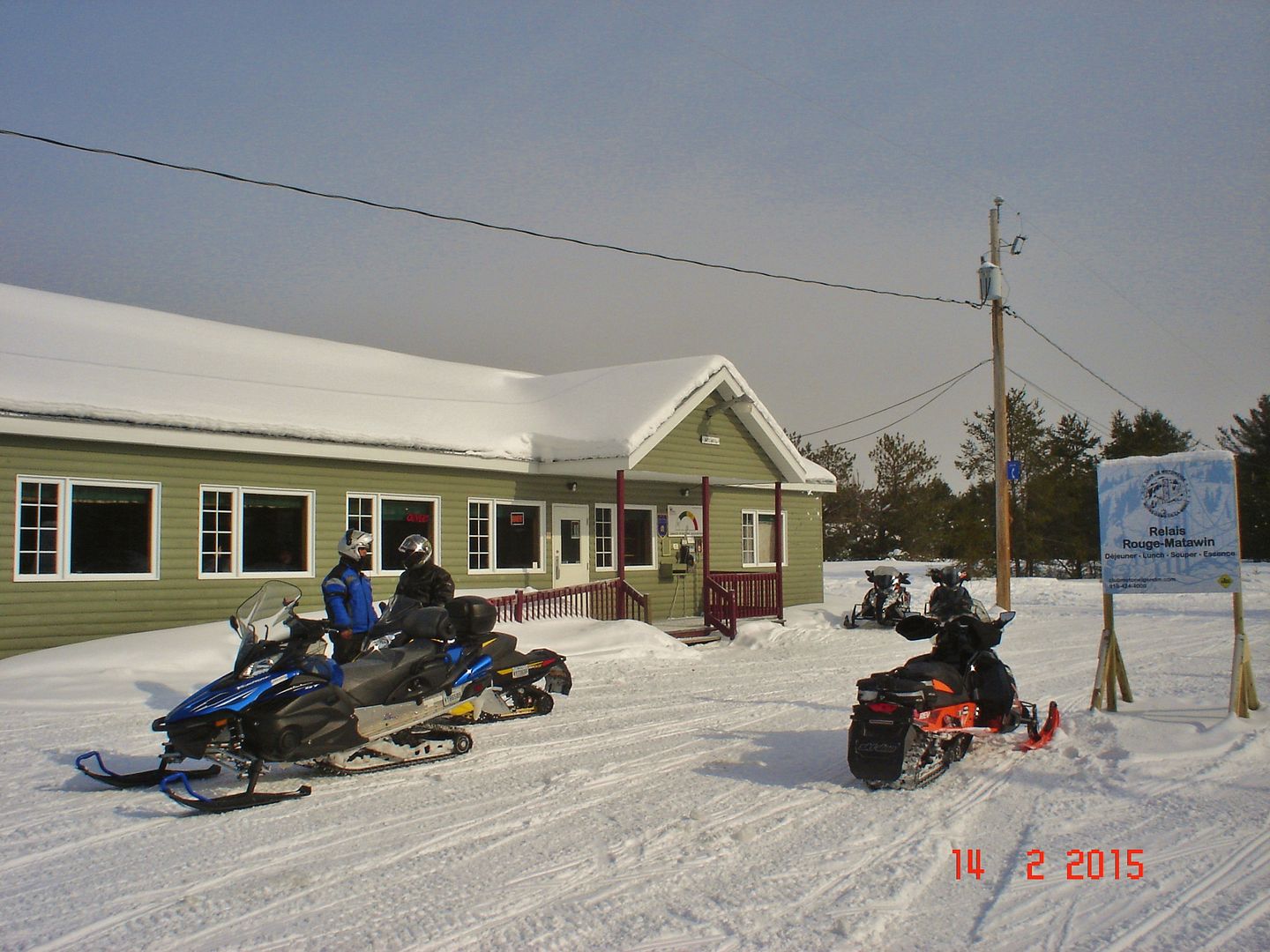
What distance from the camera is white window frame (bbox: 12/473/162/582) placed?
39.3 ft

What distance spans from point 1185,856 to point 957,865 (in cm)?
115

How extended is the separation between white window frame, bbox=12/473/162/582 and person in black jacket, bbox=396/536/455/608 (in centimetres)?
572

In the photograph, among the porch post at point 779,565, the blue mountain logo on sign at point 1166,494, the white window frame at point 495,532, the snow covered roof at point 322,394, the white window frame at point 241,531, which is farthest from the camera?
the porch post at point 779,565

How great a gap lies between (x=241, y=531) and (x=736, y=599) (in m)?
9.11

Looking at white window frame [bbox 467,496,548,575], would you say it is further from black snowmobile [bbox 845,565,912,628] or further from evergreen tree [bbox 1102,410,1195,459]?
evergreen tree [bbox 1102,410,1195,459]

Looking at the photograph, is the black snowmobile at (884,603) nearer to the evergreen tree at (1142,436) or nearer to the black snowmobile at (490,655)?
the black snowmobile at (490,655)

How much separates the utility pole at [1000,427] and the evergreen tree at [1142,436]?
30.3 m

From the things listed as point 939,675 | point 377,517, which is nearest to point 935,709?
point 939,675

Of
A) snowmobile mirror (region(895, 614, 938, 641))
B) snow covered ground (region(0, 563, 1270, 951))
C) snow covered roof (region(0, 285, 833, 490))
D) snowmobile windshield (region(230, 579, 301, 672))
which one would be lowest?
snow covered ground (region(0, 563, 1270, 951))

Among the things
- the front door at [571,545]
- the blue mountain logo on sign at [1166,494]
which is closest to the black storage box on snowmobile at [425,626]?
the blue mountain logo on sign at [1166,494]

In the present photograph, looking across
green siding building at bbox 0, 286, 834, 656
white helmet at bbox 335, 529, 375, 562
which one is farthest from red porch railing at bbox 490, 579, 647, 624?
white helmet at bbox 335, 529, 375, 562

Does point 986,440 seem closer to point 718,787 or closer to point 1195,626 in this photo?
point 1195,626

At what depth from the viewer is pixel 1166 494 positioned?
931 cm
